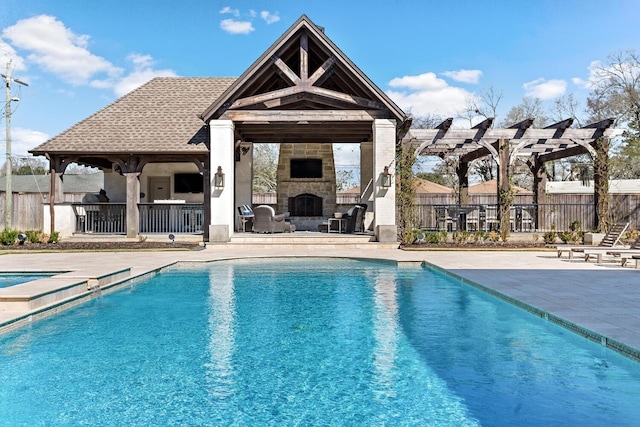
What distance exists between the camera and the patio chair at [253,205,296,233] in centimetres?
1764

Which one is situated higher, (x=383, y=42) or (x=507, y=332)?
(x=383, y=42)

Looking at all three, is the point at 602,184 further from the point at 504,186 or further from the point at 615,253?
the point at 615,253

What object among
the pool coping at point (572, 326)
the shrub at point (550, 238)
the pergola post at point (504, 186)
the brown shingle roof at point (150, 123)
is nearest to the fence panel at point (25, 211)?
the brown shingle roof at point (150, 123)

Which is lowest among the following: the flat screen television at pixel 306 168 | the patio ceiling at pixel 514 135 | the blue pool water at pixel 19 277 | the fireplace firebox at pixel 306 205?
the blue pool water at pixel 19 277

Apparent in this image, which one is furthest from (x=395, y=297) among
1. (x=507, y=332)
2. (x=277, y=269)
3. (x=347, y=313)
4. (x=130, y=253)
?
(x=130, y=253)

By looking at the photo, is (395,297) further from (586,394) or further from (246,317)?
(586,394)

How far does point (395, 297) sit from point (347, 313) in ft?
5.00

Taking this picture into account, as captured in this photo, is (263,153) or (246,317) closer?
(246,317)

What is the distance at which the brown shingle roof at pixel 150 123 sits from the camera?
55.7 feet

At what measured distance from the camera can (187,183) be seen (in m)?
20.3

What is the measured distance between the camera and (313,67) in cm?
1830

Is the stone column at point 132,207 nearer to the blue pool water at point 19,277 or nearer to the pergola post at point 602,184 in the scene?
the blue pool water at point 19,277

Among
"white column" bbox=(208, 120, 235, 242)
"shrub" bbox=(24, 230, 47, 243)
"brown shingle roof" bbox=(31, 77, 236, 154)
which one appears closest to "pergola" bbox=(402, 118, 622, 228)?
"white column" bbox=(208, 120, 235, 242)

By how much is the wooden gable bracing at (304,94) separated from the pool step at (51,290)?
8.65 m
